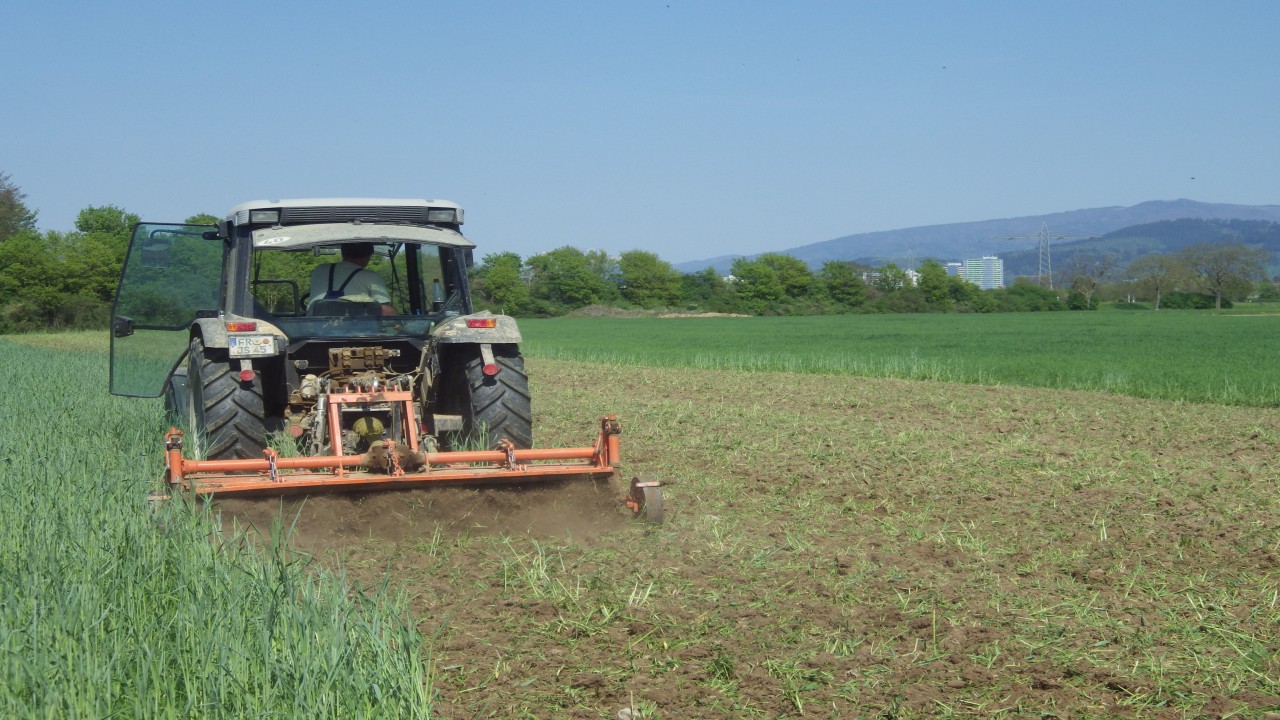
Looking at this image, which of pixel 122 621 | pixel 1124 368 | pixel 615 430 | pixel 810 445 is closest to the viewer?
pixel 122 621

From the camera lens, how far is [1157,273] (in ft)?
335

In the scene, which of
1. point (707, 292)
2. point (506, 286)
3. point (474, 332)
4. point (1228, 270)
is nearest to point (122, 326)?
point (474, 332)

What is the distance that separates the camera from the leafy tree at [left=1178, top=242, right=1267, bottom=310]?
94.8 m

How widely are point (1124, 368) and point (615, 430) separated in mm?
14947

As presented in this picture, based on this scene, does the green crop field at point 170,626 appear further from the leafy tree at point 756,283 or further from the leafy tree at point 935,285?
the leafy tree at point 935,285

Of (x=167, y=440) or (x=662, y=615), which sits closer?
(x=662, y=615)

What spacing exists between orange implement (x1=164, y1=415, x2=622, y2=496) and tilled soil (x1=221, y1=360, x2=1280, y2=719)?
0.09m

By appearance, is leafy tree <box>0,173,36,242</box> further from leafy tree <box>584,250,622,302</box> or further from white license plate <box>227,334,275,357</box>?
white license plate <box>227,334,275,357</box>

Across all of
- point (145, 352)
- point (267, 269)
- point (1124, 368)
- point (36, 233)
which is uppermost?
point (36, 233)

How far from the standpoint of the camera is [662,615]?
4441mm

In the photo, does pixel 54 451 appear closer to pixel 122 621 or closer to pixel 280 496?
pixel 280 496

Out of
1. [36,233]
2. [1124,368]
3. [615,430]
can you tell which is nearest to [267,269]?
[615,430]

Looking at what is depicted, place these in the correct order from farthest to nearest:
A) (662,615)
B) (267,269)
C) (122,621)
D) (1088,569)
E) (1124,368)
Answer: (1124,368), (267,269), (1088,569), (662,615), (122,621)

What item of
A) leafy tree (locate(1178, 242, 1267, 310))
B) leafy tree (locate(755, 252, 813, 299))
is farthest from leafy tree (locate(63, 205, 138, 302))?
leafy tree (locate(1178, 242, 1267, 310))
